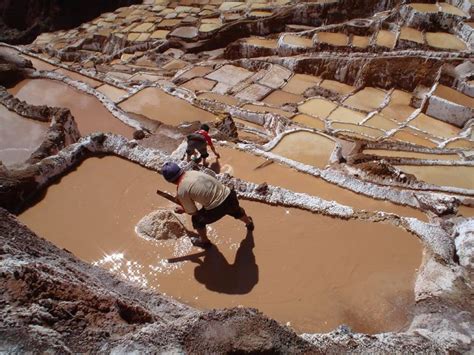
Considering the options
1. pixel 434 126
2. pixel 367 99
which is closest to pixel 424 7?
pixel 367 99

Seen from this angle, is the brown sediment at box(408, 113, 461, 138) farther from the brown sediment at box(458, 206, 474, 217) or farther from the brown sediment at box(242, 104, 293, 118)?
the brown sediment at box(458, 206, 474, 217)

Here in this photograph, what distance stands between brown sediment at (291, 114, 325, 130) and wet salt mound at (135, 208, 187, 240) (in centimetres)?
635

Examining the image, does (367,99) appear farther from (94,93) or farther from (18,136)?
(18,136)

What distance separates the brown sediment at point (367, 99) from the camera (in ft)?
39.9

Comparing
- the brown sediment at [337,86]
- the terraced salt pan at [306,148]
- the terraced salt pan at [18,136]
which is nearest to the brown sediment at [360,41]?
the brown sediment at [337,86]

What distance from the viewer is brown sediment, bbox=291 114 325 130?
10.6 metres

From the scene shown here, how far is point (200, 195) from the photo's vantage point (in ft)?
14.1

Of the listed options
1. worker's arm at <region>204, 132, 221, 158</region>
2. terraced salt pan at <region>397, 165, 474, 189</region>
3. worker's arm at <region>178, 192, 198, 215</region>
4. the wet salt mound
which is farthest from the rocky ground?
worker's arm at <region>178, 192, 198, 215</region>

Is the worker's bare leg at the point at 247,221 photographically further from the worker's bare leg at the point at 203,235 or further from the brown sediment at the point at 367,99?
the brown sediment at the point at 367,99

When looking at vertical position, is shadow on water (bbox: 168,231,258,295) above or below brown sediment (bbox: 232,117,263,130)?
above

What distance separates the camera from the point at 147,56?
53.2 feet

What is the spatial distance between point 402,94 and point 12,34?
22.9m

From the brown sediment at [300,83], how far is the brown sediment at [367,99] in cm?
142

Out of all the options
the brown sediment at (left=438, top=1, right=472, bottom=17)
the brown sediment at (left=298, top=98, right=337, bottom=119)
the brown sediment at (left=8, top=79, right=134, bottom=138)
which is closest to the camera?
the brown sediment at (left=8, top=79, right=134, bottom=138)
